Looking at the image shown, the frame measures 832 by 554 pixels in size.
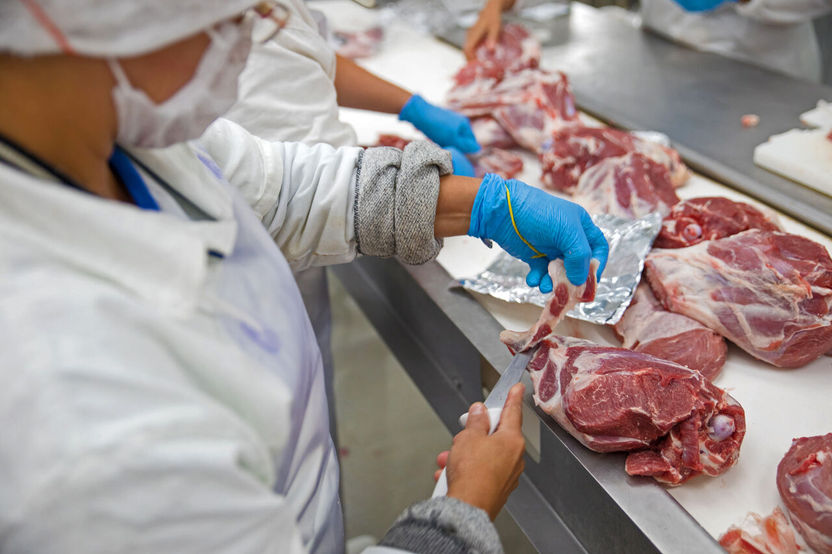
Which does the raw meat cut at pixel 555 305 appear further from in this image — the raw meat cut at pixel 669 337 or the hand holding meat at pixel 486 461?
the hand holding meat at pixel 486 461

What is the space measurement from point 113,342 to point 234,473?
0.21m

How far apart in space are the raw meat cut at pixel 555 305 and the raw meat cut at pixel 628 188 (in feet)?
1.65

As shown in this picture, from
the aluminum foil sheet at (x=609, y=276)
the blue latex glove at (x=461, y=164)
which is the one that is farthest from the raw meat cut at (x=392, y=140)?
the aluminum foil sheet at (x=609, y=276)

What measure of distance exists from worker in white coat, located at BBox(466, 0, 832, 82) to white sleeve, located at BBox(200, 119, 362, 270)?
1.94 metres

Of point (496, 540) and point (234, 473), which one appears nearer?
point (234, 473)

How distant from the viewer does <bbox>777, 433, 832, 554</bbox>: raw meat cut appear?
1.13 meters

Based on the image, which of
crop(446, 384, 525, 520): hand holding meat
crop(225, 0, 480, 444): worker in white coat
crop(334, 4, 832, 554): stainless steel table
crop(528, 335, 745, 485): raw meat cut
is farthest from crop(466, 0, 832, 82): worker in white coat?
crop(446, 384, 525, 520): hand holding meat

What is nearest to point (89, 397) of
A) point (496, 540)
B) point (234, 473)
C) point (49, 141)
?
point (234, 473)

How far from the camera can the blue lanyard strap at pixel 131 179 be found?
93 cm

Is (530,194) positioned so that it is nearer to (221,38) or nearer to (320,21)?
(221,38)

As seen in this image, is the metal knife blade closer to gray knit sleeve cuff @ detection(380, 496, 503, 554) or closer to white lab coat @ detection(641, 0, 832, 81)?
gray knit sleeve cuff @ detection(380, 496, 503, 554)

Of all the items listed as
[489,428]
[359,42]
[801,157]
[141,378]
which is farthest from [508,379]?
[359,42]

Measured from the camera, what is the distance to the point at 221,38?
86 cm

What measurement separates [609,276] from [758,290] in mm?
357
